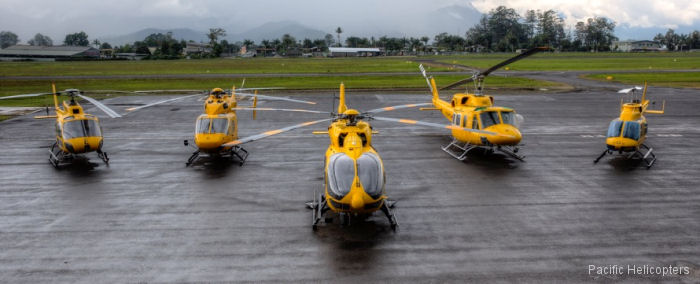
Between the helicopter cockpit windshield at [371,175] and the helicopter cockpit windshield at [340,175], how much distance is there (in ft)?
0.84

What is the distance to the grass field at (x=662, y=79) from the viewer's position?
55906 millimetres

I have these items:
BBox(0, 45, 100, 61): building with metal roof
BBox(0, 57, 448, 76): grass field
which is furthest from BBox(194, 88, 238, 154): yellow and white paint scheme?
BBox(0, 45, 100, 61): building with metal roof

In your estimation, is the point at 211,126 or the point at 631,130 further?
the point at 211,126

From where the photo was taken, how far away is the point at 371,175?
12977 mm

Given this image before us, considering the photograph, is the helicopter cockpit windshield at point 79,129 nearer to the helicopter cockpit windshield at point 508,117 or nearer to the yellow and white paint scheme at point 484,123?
the yellow and white paint scheme at point 484,123

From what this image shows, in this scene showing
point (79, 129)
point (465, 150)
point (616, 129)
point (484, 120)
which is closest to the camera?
point (616, 129)

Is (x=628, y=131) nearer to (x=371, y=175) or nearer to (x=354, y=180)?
(x=371, y=175)

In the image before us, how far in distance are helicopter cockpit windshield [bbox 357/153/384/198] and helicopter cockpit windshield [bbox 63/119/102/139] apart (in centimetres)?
1399

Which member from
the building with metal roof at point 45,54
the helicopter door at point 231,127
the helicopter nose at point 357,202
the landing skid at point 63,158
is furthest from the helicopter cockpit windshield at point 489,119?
the building with metal roof at point 45,54

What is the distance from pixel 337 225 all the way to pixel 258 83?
52.5 meters

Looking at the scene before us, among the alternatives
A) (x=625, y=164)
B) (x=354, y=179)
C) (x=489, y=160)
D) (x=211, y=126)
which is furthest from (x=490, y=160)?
(x=211, y=126)

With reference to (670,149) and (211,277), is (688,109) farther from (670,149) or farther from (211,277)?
(211,277)

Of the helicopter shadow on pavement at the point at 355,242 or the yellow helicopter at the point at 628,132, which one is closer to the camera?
the helicopter shadow on pavement at the point at 355,242

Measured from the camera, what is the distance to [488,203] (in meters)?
15.8
